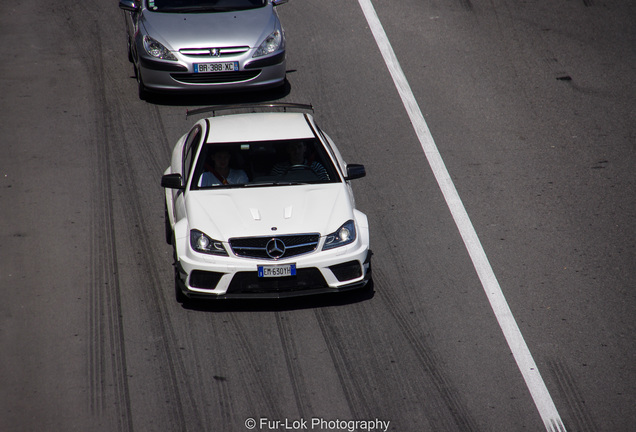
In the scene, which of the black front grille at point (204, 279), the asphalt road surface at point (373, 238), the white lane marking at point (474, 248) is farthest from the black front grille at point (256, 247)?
the white lane marking at point (474, 248)

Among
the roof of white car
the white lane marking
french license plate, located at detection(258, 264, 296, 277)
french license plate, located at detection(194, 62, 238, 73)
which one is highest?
the roof of white car

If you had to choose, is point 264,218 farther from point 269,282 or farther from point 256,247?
point 269,282

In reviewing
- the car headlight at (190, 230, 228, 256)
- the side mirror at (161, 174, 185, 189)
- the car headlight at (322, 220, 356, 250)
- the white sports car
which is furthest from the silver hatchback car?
the car headlight at (322, 220, 356, 250)

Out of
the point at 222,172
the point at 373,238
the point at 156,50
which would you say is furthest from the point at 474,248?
the point at 156,50

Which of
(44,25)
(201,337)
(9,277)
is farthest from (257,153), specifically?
(44,25)

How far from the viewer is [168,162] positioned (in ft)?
40.2

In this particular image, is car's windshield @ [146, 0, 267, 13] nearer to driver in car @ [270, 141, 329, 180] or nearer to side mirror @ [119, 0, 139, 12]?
side mirror @ [119, 0, 139, 12]

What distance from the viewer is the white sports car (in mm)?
8766

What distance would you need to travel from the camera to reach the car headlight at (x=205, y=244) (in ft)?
28.9

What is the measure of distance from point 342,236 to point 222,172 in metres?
1.75

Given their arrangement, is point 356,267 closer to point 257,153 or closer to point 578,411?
point 257,153

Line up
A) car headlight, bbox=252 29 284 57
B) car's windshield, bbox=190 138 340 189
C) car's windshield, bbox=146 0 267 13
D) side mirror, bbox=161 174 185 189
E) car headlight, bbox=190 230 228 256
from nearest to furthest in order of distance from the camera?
car headlight, bbox=190 230 228 256, side mirror, bbox=161 174 185 189, car's windshield, bbox=190 138 340 189, car headlight, bbox=252 29 284 57, car's windshield, bbox=146 0 267 13

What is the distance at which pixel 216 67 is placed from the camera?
13406 mm

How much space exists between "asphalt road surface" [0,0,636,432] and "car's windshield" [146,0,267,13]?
1386mm
